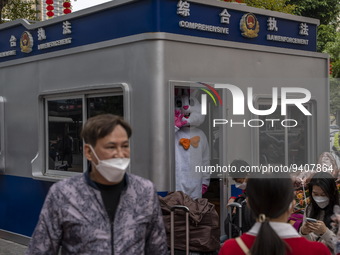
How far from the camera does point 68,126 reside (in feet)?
22.7

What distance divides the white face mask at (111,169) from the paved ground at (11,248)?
16.1ft

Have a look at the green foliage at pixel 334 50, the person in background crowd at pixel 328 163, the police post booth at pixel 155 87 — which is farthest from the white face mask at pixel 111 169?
the green foliage at pixel 334 50

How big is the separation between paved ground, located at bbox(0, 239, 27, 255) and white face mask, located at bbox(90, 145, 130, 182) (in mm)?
4892

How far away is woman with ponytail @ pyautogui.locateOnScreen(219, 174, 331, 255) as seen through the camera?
2.20 meters

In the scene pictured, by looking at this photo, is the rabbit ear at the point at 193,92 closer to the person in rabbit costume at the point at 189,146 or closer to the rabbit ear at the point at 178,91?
the person in rabbit costume at the point at 189,146

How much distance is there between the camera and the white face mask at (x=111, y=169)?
8.45 ft

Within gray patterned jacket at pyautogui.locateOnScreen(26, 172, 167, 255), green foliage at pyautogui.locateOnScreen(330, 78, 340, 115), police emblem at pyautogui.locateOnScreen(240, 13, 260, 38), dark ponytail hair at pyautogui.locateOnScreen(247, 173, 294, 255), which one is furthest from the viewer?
green foliage at pyautogui.locateOnScreen(330, 78, 340, 115)

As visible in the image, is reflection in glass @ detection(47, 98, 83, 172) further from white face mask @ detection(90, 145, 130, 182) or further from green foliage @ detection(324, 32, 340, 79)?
green foliage @ detection(324, 32, 340, 79)

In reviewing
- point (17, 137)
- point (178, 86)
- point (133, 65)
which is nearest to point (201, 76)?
point (178, 86)

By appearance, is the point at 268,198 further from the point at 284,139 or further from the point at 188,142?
the point at 284,139

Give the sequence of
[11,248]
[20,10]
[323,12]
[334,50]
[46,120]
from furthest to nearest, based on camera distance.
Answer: [323,12] → [334,50] → [20,10] → [11,248] → [46,120]

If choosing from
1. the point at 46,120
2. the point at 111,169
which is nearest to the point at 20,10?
the point at 46,120

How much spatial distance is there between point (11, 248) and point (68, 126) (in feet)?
5.95

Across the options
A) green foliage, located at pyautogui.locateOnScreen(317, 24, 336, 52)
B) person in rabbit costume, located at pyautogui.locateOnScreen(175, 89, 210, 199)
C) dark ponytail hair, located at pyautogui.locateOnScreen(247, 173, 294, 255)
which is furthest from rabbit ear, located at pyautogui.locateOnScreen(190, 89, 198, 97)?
green foliage, located at pyautogui.locateOnScreen(317, 24, 336, 52)
